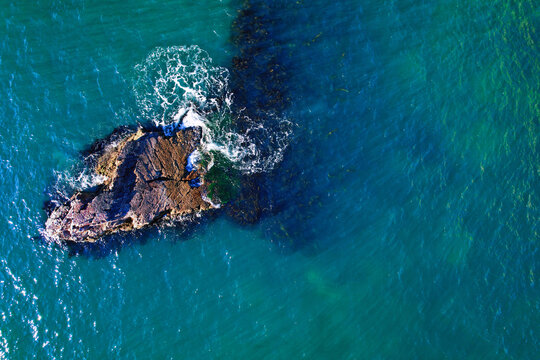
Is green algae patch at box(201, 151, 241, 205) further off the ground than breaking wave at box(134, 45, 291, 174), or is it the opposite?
breaking wave at box(134, 45, 291, 174)

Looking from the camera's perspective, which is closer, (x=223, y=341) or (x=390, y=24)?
(x=223, y=341)

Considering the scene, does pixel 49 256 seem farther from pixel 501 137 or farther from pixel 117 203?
pixel 501 137

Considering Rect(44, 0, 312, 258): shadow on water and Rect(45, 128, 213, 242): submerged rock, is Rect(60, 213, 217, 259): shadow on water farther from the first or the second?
Rect(45, 128, 213, 242): submerged rock

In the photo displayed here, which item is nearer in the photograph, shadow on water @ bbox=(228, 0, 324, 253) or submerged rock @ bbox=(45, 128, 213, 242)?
submerged rock @ bbox=(45, 128, 213, 242)

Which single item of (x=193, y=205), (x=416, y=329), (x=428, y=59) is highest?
(x=428, y=59)

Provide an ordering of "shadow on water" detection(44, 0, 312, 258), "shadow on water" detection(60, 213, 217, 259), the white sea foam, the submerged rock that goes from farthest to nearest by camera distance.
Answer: "shadow on water" detection(44, 0, 312, 258) → the white sea foam → "shadow on water" detection(60, 213, 217, 259) → the submerged rock

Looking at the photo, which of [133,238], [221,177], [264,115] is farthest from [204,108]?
[133,238]

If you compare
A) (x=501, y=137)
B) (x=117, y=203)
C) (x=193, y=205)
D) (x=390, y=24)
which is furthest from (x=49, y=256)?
(x=501, y=137)

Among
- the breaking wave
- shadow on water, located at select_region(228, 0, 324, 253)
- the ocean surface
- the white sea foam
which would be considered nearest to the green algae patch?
the white sea foam
